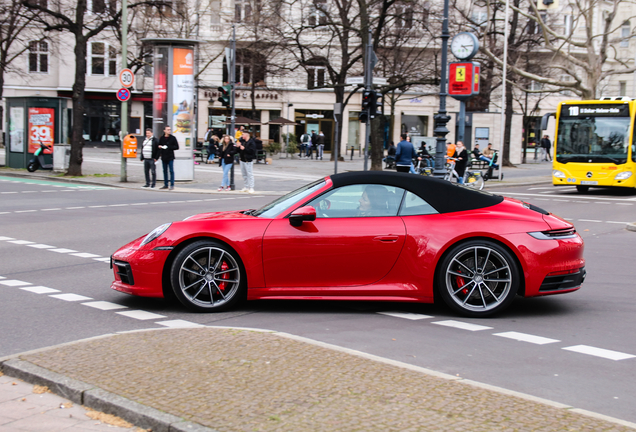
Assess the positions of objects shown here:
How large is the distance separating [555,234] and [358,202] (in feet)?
5.98

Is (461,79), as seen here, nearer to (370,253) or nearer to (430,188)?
(430,188)

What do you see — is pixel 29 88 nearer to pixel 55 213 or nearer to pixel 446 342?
pixel 55 213

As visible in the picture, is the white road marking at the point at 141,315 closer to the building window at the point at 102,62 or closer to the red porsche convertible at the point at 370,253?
the red porsche convertible at the point at 370,253

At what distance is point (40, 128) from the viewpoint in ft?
96.8

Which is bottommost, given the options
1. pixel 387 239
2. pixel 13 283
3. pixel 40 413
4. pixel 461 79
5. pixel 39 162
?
pixel 13 283

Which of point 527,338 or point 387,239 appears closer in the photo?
point 527,338

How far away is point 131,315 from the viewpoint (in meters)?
6.68

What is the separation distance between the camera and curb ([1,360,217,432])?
12.1ft

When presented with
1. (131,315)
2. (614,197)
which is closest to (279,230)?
(131,315)

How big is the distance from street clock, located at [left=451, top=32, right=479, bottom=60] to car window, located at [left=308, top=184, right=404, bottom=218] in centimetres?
2087

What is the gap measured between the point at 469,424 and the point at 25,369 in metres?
2.77

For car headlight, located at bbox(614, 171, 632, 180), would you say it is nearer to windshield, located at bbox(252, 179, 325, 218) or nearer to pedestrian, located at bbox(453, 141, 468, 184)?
pedestrian, located at bbox(453, 141, 468, 184)

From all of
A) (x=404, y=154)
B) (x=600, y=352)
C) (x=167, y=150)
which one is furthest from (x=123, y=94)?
(x=600, y=352)

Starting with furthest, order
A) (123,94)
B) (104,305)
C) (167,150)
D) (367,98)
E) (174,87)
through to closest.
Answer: (174,87)
(123,94)
(167,150)
(367,98)
(104,305)
